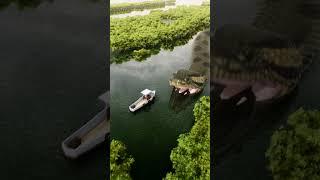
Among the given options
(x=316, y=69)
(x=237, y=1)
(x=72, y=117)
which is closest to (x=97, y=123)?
(x=72, y=117)

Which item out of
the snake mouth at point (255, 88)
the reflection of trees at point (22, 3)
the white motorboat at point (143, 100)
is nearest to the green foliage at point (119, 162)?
the white motorboat at point (143, 100)

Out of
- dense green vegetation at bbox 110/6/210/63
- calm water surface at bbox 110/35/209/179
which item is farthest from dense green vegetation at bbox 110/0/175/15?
calm water surface at bbox 110/35/209/179

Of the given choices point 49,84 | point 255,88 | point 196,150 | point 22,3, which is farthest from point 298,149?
point 22,3

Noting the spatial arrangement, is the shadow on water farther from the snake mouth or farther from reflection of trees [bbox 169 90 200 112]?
the snake mouth

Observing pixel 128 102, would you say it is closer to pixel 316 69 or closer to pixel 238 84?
pixel 238 84

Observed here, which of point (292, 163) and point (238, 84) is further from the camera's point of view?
point (238, 84)

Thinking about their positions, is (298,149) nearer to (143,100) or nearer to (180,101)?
(180,101)

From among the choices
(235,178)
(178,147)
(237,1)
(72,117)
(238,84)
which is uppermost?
(237,1)
